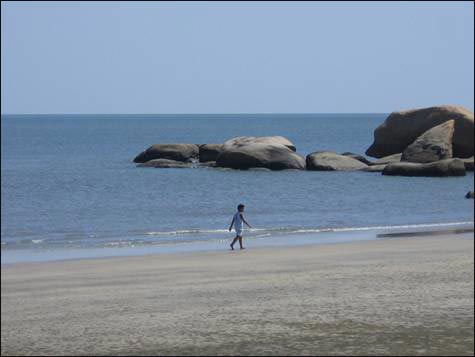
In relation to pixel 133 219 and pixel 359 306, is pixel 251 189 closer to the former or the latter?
pixel 133 219

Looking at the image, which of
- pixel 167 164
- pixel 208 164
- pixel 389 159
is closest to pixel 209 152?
pixel 208 164

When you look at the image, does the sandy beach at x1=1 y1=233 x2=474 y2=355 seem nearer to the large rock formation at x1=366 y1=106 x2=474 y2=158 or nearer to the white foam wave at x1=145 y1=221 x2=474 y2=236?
the white foam wave at x1=145 y1=221 x2=474 y2=236

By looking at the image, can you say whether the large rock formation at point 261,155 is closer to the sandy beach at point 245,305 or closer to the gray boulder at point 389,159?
the gray boulder at point 389,159

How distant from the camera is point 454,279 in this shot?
1792 centimetres

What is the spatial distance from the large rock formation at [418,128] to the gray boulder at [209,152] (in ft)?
37.7

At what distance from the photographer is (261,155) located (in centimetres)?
5622

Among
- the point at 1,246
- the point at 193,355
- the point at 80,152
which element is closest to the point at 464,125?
the point at 1,246

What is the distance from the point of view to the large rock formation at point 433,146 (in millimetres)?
50656

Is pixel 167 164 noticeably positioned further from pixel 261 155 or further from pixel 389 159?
pixel 389 159

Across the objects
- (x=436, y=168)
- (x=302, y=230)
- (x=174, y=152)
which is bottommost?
(x=302, y=230)

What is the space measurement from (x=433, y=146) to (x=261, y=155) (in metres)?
11.4

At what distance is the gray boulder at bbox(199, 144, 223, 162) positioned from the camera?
6417cm

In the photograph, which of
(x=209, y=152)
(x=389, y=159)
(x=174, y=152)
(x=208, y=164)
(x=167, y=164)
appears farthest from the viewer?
(x=174, y=152)

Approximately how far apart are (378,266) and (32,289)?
8.01 meters
